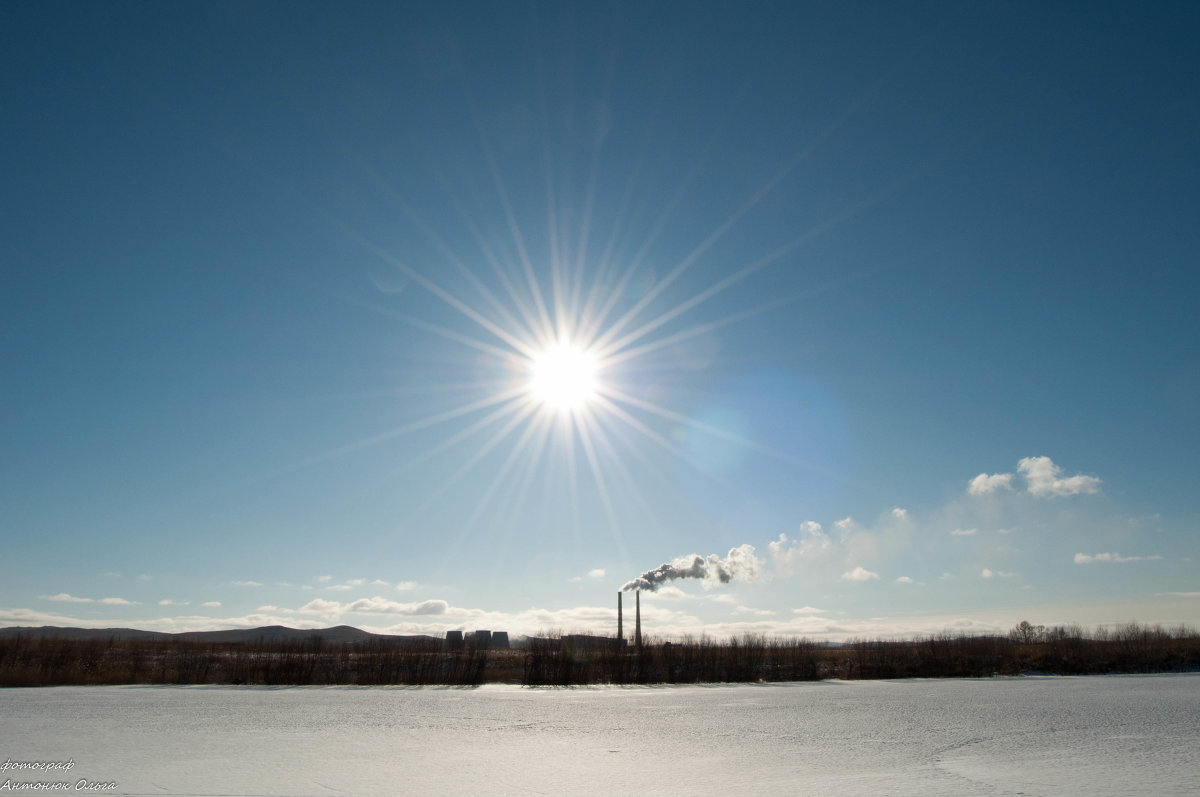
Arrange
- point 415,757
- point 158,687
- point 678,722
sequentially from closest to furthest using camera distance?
point 415,757
point 678,722
point 158,687

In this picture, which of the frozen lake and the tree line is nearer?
the frozen lake

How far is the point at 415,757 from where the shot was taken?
7418mm

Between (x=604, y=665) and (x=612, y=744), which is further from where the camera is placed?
(x=604, y=665)

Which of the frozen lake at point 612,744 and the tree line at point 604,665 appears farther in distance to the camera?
the tree line at point 604,665

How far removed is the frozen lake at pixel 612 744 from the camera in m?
5.93

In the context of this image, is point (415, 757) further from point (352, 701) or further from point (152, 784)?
point (352, 701)

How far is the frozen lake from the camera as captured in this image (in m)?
5.93

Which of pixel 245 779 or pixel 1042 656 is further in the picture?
pixel 1042 656

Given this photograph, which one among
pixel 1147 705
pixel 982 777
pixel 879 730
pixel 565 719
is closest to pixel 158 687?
pixel 565 719

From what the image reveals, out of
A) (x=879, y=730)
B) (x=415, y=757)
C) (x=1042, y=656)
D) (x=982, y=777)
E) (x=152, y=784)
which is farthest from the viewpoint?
(x=1042, y=656)

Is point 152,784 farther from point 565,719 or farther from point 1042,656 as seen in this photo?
point 1042,656

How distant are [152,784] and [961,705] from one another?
1189 cm

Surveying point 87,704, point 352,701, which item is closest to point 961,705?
point 352,701

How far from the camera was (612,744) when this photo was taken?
8.31 metres
